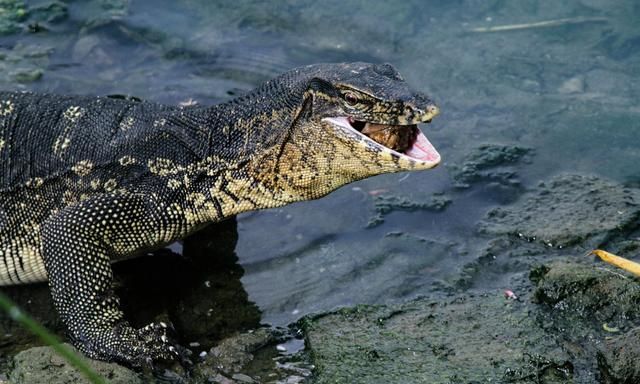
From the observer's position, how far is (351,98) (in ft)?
23.7

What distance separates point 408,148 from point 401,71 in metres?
4.28

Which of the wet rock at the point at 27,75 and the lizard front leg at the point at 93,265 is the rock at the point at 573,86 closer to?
the lizard front leg at the point at 93,265

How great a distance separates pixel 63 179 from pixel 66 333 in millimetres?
1334

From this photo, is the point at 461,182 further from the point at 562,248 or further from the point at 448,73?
the point at 448,73

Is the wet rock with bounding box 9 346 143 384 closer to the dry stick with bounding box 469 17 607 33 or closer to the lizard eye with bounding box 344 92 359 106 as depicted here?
the lizard eye with bounding box 344 92 359 106

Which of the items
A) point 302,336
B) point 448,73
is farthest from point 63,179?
point 448,73

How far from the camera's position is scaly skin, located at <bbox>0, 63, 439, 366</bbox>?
7277 millimetres

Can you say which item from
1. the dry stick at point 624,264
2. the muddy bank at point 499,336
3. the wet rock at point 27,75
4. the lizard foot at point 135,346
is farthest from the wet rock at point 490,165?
the wet rock at point 27,75

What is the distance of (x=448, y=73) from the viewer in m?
11.4

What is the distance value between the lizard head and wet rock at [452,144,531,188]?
8.00ft

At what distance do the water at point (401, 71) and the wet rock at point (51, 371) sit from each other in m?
1.67

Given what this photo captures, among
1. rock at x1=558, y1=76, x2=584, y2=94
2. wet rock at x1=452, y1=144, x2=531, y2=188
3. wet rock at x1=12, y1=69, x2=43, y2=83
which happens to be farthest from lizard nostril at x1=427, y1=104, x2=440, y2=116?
wet rock at x1=12, y1=69, x2=43, y2=83

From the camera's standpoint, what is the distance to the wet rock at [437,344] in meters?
6.57

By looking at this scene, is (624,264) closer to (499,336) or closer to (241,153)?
(499,336)
